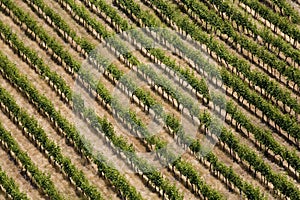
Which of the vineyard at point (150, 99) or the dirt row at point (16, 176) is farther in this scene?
the vineyard at point (150, 99)

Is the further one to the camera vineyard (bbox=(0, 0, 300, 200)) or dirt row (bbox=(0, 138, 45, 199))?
vineyard (bbox=(0, 0, 300, 200))

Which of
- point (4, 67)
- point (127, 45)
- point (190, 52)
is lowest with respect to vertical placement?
point (190, 52)

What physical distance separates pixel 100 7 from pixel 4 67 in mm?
12236

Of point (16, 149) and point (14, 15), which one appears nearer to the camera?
point (16, 149)

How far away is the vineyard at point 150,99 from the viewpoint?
56.8m

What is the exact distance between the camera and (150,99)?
203ft

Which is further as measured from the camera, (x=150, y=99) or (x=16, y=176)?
(x=150, y=99)

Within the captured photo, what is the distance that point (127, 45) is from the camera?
68125mm

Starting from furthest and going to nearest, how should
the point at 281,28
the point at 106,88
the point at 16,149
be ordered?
1. the point at 281,28
2. the point at 106,88
3. the point at 16,149

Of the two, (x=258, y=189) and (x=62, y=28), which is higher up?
(x=62, y=28)

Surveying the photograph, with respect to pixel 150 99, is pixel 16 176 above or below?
above

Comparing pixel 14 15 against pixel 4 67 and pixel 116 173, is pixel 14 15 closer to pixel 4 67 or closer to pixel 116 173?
pixel 4 67

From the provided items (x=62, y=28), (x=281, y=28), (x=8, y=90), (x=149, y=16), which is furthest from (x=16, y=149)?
(x=281, y=28)

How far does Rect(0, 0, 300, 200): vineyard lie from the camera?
2234 inches
